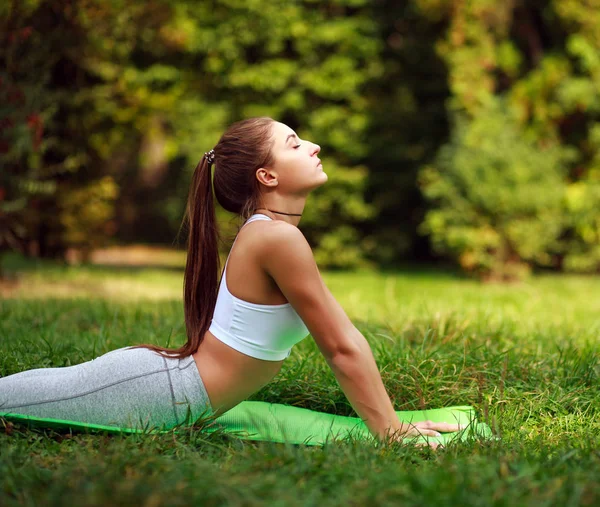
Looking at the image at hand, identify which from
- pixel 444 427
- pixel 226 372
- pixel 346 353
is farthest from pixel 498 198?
pixel 226 372

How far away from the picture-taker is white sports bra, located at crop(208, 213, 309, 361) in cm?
264

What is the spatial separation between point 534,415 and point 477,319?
173 centimetres

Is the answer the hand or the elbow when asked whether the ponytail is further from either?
the hand

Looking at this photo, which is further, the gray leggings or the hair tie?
the hair tie

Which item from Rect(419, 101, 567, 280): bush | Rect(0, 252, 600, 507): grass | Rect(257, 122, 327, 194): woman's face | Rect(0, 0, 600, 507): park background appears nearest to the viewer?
Rect(0, 252, 600, 507): grass

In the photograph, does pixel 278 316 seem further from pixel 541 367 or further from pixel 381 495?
pixel 541 367

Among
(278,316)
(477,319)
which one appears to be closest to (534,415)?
(278,316)

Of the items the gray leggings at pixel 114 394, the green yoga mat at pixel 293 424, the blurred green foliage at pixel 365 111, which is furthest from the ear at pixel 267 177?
the blurred green foliage at pixel 365 111

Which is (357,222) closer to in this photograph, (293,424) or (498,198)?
(498,198)

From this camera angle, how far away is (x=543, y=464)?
2193 mm

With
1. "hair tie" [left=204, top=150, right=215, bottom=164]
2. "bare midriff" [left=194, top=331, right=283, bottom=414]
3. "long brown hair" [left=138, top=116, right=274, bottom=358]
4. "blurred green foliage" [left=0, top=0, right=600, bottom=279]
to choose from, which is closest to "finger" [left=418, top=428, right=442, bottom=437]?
"bare midriff" [left=194, top=331, right=283, bottom=414]

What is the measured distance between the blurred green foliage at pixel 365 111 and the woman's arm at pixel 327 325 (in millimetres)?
4942

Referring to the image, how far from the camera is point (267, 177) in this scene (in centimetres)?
278

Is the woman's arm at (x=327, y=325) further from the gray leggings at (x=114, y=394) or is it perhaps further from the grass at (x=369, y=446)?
the gray leggings at (x=114, y=394)
